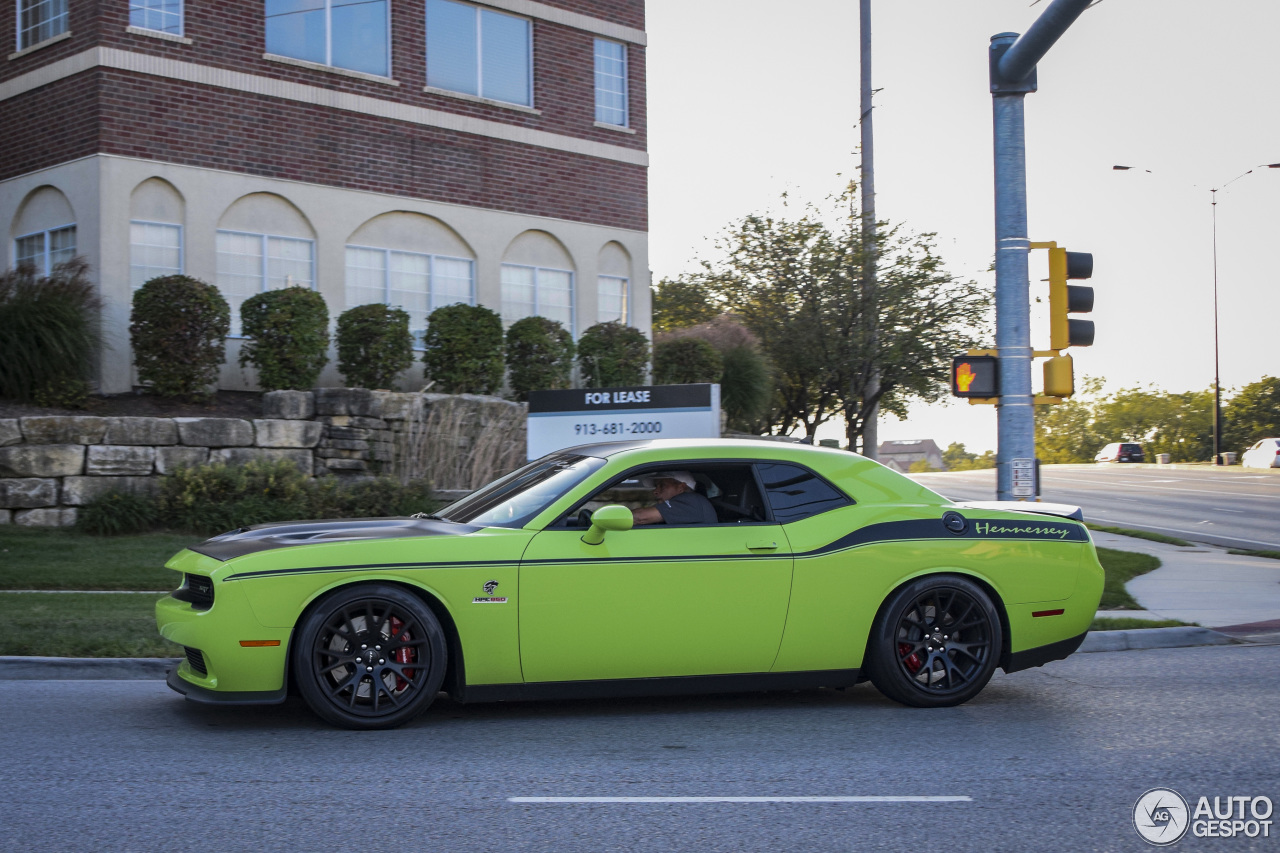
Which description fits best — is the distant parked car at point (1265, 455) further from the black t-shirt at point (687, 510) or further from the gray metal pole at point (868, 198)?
the black t-shirt at point (687, 510)

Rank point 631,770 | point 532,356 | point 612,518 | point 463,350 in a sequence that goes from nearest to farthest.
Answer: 1. point 631,770
2. point 612,518
3. point 463,350
4. point 532,356

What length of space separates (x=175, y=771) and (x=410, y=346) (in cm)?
1244

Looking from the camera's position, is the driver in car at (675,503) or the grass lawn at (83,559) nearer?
the driver in car at (675,503)

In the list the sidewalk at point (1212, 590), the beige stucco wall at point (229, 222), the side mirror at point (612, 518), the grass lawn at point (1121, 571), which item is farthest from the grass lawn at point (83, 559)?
the sidewalk at point (1212, 590)

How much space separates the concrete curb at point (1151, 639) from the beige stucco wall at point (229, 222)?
11857 mm

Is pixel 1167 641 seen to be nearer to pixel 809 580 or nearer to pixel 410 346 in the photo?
pixel 809 580

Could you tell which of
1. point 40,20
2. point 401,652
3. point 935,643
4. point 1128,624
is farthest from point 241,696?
point 40,20

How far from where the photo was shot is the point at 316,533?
20.2 ft

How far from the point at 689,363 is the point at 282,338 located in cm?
682

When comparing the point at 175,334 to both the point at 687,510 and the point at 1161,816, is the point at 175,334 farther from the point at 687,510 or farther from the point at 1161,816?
the point at 1161,816

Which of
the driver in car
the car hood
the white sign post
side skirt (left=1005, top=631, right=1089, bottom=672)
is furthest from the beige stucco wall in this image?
side skirt (left=1005, top=631, right=1089, bottom=672)

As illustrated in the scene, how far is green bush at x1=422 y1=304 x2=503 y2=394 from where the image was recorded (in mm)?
17578

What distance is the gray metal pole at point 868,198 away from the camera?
21062 millimetres

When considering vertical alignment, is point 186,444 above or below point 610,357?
below
